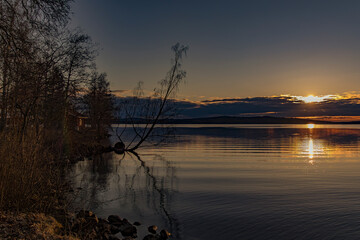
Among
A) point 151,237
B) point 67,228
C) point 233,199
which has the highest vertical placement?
point 67,228

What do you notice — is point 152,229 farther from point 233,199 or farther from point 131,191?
point 131,191

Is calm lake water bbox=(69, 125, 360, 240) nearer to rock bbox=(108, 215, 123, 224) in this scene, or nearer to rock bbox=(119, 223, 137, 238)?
rock bbox=(119, 223, 137, 238)

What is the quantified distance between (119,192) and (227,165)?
11.7 meters

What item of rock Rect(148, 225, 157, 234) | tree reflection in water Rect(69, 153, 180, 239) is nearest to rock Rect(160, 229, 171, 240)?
tree reflection in water Rect(69, 153, 180, 239)

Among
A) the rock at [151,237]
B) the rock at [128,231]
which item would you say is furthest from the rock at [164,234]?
the rock at [128,231]

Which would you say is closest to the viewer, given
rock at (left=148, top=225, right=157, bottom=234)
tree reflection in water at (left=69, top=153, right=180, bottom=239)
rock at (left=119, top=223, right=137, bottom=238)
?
rock at (left=119, top=223, right=137, bottom=238)

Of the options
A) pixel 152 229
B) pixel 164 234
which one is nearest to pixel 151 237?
pixel 164 234

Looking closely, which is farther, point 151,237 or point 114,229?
point 114,229

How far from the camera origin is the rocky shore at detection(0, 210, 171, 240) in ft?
24.0

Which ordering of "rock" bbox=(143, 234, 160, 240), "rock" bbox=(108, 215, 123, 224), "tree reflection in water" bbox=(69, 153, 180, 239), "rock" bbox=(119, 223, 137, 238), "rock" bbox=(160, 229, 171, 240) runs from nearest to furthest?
1. "rock" bbox=(143, 234, 160, 240)
2. "rock" bbox=(160, 229, 171, 240)
3. "rock" bbox=(119, 223, 137, 238)
4. "rock" bbox=(108, 215, 123, 224)
5. "tree reflection in water" bbox=(69, 153, 180, 239)

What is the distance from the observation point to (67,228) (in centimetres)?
924

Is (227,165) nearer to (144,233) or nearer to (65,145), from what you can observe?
(65,145)

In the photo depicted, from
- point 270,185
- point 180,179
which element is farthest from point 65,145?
point 270,185

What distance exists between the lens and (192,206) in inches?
555
